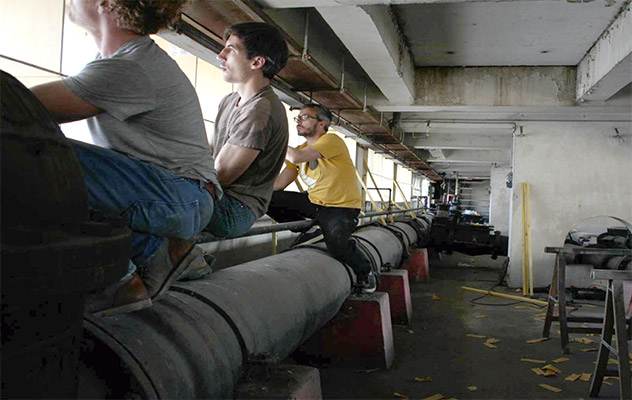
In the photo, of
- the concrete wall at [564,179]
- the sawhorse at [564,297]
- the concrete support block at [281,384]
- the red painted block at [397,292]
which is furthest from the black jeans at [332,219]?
the concrete wall at [564,179]

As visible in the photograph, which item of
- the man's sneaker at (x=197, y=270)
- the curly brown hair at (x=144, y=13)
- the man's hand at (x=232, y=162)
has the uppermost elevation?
the curly brown hair at (x=144, y=13)

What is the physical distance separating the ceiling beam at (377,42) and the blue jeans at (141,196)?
281 cm

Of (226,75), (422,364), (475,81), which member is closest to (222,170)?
(226,75)

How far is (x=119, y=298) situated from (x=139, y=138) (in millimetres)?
455

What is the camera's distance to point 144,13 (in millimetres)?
1490

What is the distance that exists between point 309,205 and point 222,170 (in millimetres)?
2290

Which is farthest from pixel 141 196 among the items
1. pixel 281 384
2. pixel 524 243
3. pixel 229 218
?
pixel 524 243

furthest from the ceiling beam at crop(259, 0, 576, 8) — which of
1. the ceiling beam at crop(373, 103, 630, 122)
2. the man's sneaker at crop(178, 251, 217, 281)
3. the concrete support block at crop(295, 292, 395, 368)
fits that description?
the ceiling beam at crop(373, 103, 630, 122)

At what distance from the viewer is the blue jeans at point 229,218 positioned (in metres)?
2.18

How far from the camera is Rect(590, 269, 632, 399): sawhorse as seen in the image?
3.57 meters

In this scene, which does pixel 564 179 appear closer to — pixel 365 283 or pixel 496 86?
pixel 496 86

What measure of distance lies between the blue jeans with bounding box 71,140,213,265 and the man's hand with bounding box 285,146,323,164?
2.25 m

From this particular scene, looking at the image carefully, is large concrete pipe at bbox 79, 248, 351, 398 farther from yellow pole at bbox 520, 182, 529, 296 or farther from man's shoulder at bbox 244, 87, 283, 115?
yellow pole at bbox 520, 182, 529, 296

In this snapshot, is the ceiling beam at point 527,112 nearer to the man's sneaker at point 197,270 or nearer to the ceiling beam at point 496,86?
the ceiling beam at point 496,86
